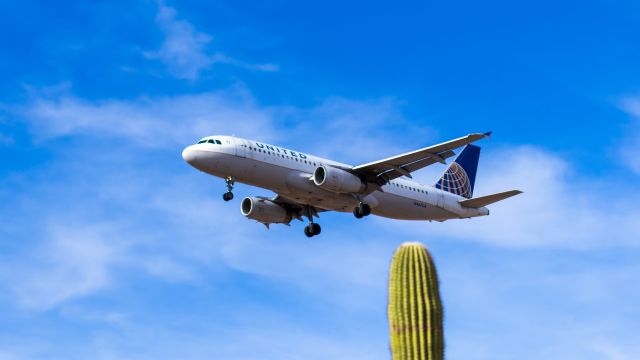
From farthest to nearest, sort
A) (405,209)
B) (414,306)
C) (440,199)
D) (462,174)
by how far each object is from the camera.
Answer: (462,174) < (440,199) < (405,209) < (414,306)

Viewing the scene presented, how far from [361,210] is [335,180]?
3.27 metres

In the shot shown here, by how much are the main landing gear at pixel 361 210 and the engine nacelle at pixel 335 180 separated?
158 centimetres

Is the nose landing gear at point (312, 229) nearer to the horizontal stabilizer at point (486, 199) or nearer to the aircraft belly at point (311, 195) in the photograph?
the aircraft belly at point (311, 195)

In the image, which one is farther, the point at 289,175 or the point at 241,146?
the point at 289,175

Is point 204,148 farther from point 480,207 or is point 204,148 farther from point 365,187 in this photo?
point 480,207

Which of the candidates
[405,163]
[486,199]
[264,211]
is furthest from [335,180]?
[486,199]

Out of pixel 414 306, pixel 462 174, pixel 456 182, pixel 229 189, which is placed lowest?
pixel 414 306

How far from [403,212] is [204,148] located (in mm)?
12985

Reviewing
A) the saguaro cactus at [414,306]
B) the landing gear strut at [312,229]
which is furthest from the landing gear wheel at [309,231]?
the saguaro cactus at [414,306]

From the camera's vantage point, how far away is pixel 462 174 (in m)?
60.2

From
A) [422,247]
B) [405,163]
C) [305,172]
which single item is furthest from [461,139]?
[422,247]

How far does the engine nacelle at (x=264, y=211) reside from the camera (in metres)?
53.0

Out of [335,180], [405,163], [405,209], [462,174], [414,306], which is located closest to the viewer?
[414,306]

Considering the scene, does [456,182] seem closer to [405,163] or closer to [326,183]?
[405,163]
